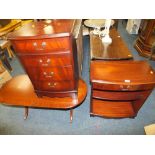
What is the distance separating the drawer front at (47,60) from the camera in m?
1.19

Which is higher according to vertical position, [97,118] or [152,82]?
[152,82]

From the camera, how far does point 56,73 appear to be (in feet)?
4.35

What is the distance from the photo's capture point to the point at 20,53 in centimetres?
120

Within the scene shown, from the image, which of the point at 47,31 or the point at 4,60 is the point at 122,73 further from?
the point at 4,60

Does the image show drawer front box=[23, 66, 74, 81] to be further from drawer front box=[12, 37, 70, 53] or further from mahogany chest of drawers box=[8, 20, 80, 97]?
drawer front box=[12, 37, 70, 53]

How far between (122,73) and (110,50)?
629 millimetres

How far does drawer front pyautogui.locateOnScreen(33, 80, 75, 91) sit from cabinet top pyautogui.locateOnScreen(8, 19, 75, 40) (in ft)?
1.71

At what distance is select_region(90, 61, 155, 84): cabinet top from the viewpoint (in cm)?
125

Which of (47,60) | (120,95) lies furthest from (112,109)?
(47,60)

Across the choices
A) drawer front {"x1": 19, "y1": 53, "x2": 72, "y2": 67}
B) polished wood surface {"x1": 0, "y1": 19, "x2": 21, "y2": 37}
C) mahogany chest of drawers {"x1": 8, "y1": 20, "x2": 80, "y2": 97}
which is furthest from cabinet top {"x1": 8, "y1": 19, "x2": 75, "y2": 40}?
polished wood surface {"x1": 0, "y1": 19, "x2": 21, "y2": 37}
